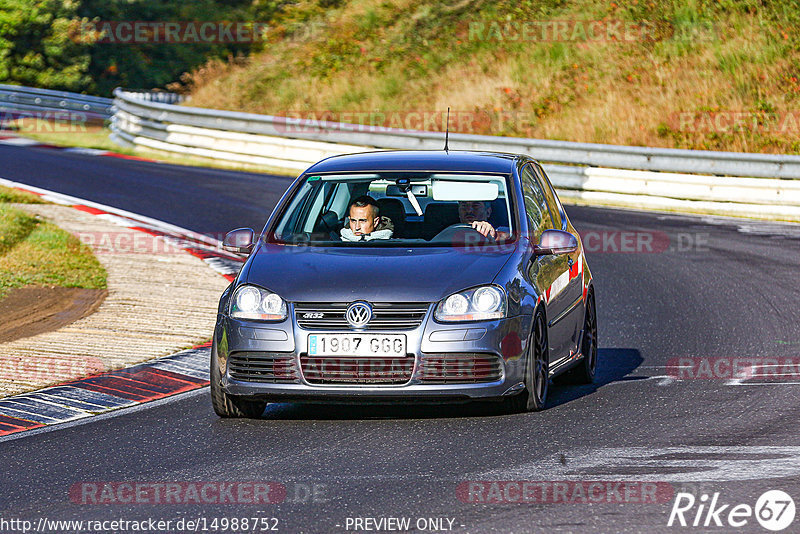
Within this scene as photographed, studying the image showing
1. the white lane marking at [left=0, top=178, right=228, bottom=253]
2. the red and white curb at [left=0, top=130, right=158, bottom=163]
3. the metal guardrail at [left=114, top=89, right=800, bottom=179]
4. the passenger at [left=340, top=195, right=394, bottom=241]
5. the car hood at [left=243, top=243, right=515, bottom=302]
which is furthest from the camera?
the red and white curb at [left=0, top=130, right=158, bottom=163]

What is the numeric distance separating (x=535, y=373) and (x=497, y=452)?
104 centimetres

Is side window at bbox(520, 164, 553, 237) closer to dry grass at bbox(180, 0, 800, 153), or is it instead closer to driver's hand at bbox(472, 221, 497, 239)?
driver's hand at bbox(472, 221, 497, 239)

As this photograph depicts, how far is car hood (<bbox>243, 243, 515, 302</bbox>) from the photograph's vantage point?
762 centimetres

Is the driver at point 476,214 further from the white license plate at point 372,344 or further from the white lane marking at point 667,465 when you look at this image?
the white lane marking at point 667,465

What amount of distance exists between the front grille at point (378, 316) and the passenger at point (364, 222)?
4.08 ft

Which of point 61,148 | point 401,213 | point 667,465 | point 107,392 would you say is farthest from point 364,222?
point 61,148

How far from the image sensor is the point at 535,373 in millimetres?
7973

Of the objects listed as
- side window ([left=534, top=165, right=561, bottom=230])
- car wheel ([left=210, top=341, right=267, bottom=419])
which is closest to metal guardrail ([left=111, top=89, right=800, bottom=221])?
side window ([left=534, top=165, right=561, bottom=230])

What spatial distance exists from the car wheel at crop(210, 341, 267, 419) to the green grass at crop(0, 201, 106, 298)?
17.1ft

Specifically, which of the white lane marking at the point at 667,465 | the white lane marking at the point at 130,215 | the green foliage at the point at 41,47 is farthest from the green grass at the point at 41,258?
the green foliage at the point at 41,47

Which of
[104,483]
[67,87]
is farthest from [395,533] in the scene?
[67,87]

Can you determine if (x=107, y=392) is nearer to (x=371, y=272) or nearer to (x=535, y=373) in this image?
(x=371, y=272)

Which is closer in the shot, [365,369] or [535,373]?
[365,369]

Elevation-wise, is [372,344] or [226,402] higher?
[372,344]
